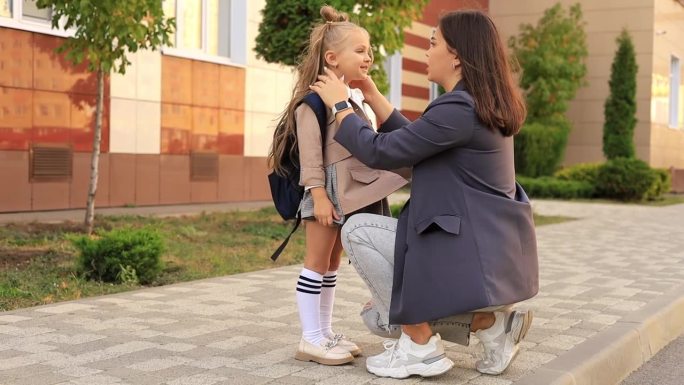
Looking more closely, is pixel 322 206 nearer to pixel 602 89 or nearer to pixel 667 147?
pixel 602 89

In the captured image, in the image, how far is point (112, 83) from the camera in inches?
496

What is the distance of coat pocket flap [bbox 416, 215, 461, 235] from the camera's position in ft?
11.9

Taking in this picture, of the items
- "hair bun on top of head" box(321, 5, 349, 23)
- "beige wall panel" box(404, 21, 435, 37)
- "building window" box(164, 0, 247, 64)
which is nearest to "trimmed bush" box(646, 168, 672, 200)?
"beige wall panel" box(404, 21, 435, 37)

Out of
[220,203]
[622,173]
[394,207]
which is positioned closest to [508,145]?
[394,207]

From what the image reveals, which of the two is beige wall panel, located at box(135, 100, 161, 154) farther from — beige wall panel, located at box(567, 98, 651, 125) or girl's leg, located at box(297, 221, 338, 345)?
beige wall panel, located at box(567, 98, 651, 125)

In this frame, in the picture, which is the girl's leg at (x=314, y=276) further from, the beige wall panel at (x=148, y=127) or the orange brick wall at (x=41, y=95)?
the beige wall panel at (x=148, y=127)

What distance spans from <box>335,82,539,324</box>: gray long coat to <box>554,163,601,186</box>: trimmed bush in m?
21.0

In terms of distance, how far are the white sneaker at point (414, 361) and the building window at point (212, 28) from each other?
442 inches

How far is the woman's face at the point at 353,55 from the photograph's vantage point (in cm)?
404

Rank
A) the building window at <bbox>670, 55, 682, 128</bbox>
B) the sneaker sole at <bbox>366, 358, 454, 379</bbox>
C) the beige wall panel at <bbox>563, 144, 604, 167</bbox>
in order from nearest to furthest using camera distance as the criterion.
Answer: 1. the sneaker sole at <bbox>366, 358, 454, 379</bbox>
2. the beige wall panel at <bbox>563, 144, 604, 167</bbox>
3. the building window at <bbox>670, 55, 682, 128</bbox>

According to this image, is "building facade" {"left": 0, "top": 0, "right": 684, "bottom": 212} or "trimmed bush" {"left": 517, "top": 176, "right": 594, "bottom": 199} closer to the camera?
"building facade" {"left": 0, "top": 0, "right": 684, "bottom": 212}

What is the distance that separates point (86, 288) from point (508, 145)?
12.5ft

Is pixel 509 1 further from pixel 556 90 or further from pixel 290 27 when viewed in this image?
pixel 290 27

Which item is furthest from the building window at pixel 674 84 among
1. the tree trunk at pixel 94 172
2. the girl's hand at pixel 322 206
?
the girl's hand at pixel 322 206
